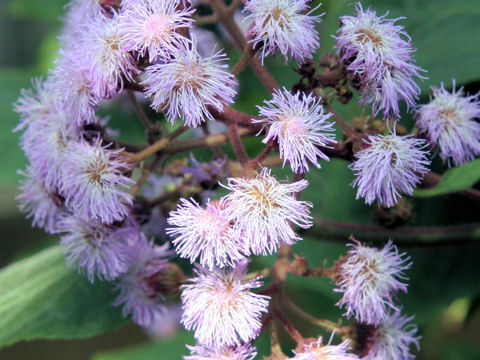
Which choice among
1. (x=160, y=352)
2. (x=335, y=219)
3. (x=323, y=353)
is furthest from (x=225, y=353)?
(x=160, y=352)

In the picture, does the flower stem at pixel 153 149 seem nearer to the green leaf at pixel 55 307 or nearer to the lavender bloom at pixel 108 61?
the lavender bloom at pixel 108 61

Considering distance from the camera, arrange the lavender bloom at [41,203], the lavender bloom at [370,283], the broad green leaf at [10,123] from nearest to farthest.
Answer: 1. the lavender bloom at [370,283]
2. the lavender bloom at [41,203]
3. the broad green leaf at [10,123]

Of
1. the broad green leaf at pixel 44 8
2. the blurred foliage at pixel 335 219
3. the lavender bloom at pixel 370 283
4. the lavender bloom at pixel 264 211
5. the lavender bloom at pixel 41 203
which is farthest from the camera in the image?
the broad green leaf at pixel 44 8

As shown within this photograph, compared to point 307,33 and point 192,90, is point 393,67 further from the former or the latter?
point 192,90

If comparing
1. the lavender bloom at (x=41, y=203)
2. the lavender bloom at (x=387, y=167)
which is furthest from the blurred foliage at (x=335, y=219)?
the lavender bloom at (x=41, y=203)

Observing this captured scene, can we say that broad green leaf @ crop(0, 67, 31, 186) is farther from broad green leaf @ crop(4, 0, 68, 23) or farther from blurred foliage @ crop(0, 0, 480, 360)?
broad green leaf @ crop(4, 0, 68, 23)

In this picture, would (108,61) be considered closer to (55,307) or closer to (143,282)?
(143,282)

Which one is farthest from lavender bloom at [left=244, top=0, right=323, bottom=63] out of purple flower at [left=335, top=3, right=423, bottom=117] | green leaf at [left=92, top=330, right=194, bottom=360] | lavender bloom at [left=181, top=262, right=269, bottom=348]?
green leaf at [left=92, top=330, right=194, bottom=360]
